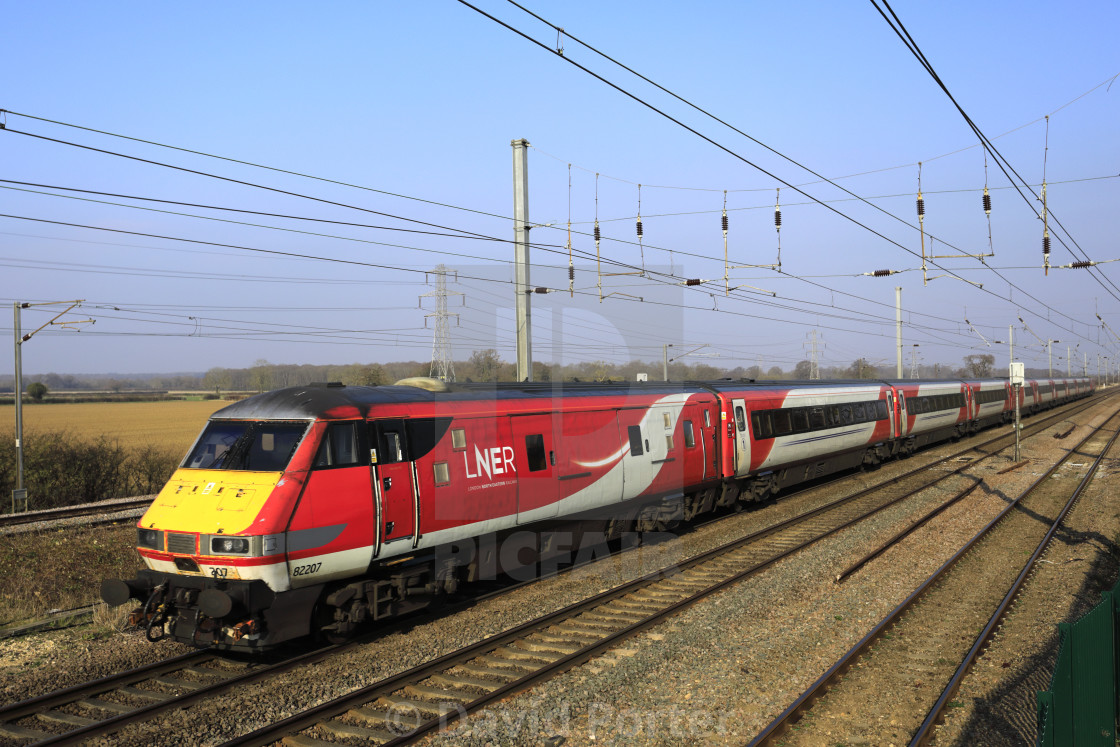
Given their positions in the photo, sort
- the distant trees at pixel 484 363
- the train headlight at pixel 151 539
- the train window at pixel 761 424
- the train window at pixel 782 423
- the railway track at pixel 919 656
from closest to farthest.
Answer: the railway track at pixel 919 656, the train headlight at pixel 151 539, the train window at pixel 761 424, the train window at pixel 782 423, the distant trees at pixel 484 363

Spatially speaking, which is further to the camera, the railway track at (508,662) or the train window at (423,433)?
the train window at (423,433)

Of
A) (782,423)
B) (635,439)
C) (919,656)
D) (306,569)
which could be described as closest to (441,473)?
(306,569)

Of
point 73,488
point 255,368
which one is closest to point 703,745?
point 73,488

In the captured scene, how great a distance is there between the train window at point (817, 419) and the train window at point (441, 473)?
13467 mm

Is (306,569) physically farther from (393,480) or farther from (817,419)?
(817,419)

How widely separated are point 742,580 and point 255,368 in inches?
2208

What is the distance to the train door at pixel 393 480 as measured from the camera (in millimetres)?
9469

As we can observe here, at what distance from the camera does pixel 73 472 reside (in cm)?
2583

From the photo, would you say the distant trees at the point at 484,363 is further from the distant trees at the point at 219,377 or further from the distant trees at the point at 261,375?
the distant trees at the point at 219,377

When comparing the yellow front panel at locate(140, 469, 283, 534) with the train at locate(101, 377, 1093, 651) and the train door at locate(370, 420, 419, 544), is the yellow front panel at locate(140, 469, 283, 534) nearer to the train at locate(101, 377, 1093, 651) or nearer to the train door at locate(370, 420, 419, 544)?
the train at locate(101, 377, 1093, 651)

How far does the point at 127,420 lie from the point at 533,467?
5703cm

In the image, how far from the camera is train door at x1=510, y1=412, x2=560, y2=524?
38.1 ft

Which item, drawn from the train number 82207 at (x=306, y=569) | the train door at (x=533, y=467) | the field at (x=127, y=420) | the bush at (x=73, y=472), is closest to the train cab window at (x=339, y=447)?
the train number 82207 at (x=306, y=569)

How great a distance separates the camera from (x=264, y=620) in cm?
841
